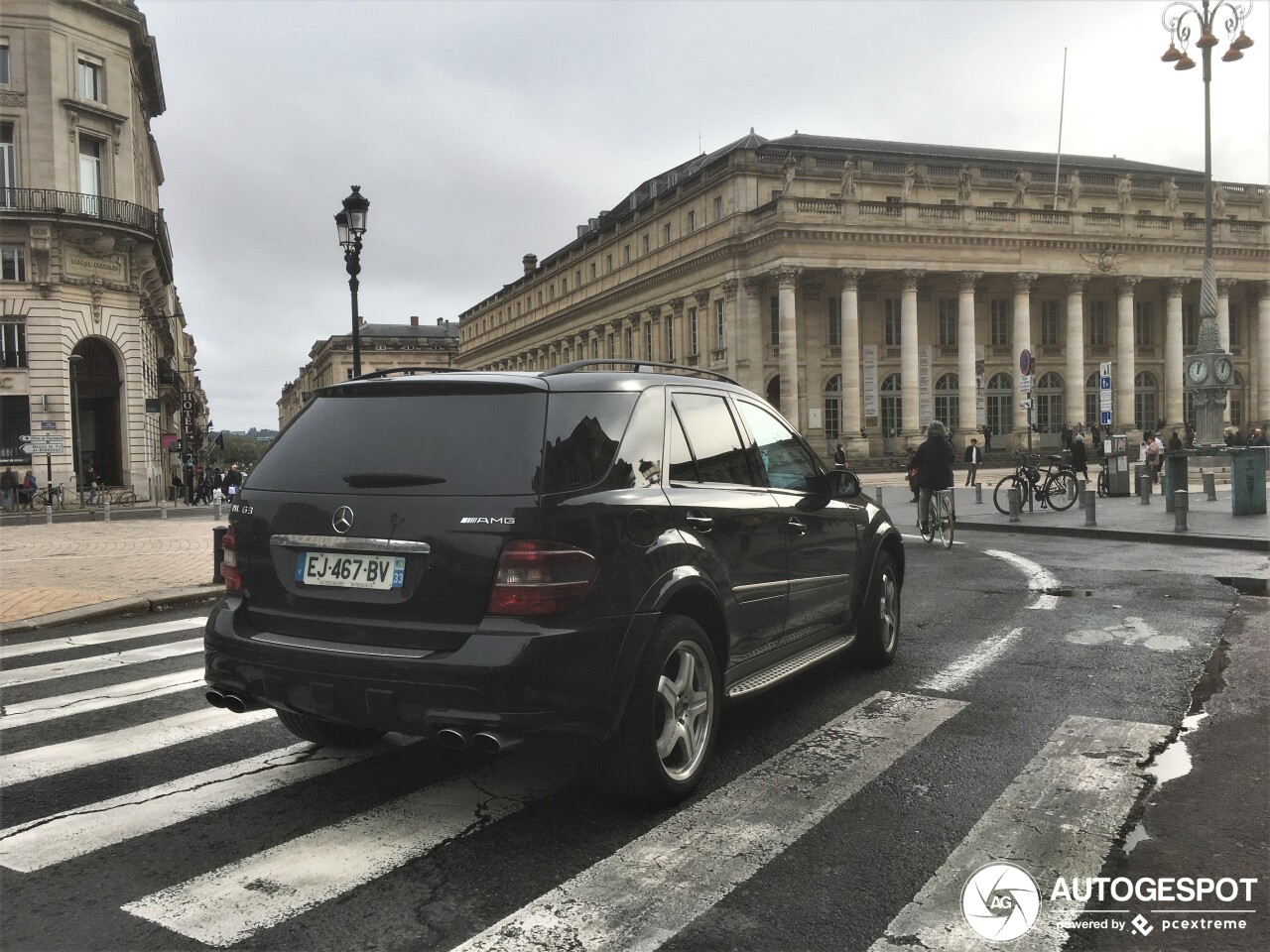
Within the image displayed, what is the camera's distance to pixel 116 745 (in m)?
5.05

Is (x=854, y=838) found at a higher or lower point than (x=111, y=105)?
lower

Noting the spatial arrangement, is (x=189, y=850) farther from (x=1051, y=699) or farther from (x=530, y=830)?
(x=1051, y=699)

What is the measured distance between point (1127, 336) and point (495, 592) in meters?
64.1

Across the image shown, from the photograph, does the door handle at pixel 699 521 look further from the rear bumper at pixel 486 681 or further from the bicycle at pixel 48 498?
the bicycle at pixel 48 498

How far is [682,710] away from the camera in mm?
4137

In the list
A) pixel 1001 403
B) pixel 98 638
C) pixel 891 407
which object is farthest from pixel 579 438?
pixel 1001 403

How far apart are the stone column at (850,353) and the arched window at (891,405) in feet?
11.1

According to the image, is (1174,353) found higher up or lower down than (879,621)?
higher up

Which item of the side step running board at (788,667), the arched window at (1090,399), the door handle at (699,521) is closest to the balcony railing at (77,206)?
the side step running board at (788,667)

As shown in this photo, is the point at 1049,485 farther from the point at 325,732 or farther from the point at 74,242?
the point at 74,242

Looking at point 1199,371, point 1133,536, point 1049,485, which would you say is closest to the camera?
point 1133,536

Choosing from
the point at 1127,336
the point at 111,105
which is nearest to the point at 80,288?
the point at 111,105

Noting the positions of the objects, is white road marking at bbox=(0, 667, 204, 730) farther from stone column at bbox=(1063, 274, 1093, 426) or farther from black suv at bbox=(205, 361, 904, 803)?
stone column at bbox=(1063, 274, 1093, 426)

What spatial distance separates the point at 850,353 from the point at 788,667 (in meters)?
50.3
